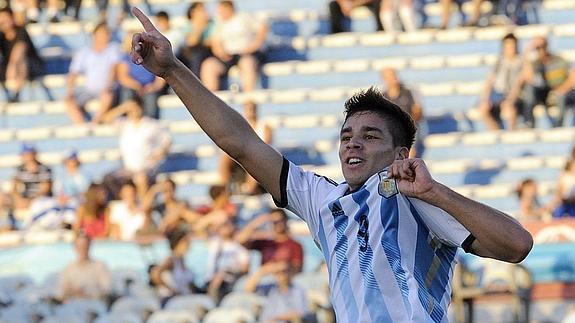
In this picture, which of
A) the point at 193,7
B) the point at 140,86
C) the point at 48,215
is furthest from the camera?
the point at 193,7

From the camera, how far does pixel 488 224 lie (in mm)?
4324

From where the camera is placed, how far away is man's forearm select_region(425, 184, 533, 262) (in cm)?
432

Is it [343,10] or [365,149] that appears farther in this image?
[343,10]

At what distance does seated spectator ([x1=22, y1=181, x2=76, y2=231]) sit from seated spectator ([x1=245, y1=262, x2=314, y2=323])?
2.75 meters

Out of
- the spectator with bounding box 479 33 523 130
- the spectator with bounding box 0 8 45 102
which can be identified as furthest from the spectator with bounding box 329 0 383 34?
the spectator with bounding box 0 8 45 102

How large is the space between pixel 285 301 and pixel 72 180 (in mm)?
3628

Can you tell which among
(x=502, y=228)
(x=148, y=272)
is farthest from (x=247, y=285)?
(x=502, y=228)

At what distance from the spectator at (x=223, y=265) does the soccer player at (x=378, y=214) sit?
6.70 metres

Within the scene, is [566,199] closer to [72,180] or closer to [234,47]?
[234,47]

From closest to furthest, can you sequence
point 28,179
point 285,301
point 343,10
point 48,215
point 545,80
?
point 285,301
point 48,215
point 28,179
point 545,80
point 343,10

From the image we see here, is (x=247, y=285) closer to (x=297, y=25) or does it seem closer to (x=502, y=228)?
(x=297, y=25)

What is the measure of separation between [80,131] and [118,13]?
2.08m

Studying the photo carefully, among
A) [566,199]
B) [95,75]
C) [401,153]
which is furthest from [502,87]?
[401,153]

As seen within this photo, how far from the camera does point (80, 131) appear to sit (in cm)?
1519
